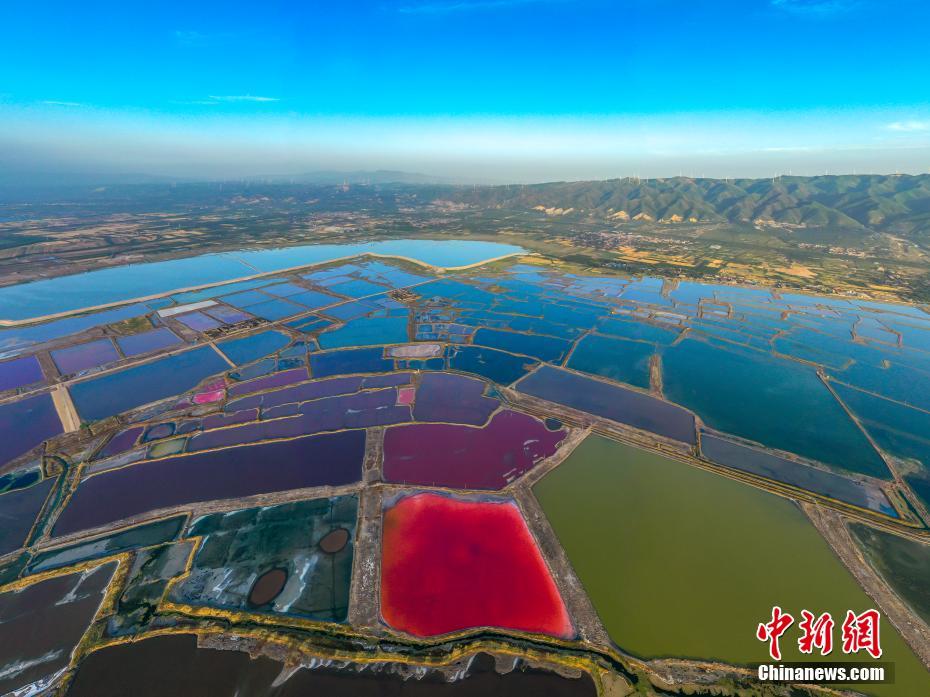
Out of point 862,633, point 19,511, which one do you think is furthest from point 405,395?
point 862,633

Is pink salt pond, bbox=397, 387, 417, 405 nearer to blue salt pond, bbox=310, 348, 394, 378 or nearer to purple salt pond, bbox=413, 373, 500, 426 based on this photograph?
purple salt pond, bbox=413, 373, 500, 426

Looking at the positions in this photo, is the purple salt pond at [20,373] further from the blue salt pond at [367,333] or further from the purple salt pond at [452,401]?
the purple salt pond at [452,401]

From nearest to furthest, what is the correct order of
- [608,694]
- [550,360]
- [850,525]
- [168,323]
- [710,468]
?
[608,694] → [850,525] → [710,468] → [550,360] → [168,323]

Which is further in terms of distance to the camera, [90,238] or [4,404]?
[90,238]

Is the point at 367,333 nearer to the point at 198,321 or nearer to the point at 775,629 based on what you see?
the point at 198,321

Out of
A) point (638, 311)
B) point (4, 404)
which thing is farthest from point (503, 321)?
point (4, 404)

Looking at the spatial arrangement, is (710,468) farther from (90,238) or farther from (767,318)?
(90,238)

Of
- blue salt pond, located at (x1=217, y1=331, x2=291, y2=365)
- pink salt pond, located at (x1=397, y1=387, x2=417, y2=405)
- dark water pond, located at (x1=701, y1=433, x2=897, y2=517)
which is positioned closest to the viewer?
dark water pond, located at (x1=701, y1=433, x2=897, y2=517)

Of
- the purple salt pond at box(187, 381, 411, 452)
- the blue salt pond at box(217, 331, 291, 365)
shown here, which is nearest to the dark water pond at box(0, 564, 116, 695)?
the purple salt pond at box(187, 381, 411, 452)
